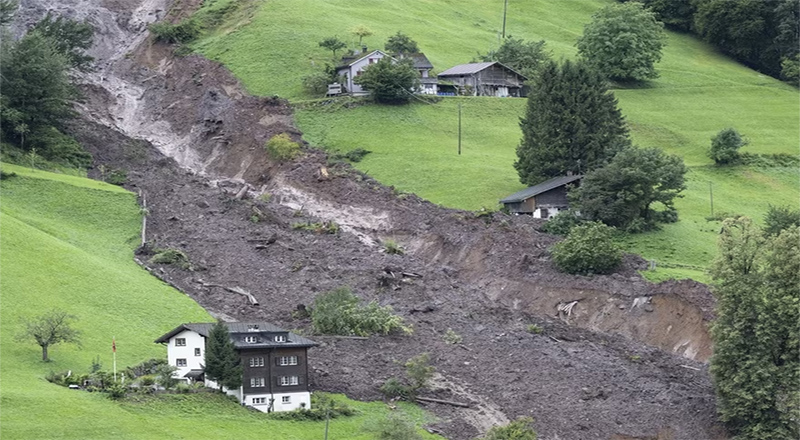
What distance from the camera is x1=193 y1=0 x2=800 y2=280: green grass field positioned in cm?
12094

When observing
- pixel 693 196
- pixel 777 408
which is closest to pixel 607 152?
pixel 693 196

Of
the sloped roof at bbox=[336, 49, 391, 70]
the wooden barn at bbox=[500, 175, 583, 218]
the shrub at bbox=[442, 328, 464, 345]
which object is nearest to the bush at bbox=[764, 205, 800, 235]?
the wooden barn at bbox=[500, 175, 583, 218]

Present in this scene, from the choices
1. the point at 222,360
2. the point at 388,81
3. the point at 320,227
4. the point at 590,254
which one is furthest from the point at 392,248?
the point at 222,360

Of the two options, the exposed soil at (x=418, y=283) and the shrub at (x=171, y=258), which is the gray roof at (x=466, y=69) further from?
A: the shrub at (x=171, y=258)

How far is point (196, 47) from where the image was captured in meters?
154

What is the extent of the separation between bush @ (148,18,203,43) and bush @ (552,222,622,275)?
2550 inches

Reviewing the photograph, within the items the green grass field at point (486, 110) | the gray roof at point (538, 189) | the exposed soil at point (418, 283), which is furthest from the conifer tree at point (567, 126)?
the exposed soil at point (418, 283)

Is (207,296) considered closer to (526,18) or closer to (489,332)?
(489,332)

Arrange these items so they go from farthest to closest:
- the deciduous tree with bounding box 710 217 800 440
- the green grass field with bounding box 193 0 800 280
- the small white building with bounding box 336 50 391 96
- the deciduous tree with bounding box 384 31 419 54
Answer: the deciduous tree with bounding box 384 31 419 54
the small white building with bounding box 336 50 391 96
the green grass field with bounding box 193 0 800 280
the deciduous tree with bounding box 710 217 800 440

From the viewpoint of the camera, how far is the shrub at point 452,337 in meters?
94.8

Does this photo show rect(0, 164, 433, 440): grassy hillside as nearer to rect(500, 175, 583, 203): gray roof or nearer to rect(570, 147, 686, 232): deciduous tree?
rect(500, 175, 583, 203): gray roof

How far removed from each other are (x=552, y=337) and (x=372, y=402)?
15.9m

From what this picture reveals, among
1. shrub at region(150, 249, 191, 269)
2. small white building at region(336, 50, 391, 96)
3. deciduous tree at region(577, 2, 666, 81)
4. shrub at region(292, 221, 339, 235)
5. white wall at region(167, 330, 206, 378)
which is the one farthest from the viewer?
deciduous tree at region(577, 2, 666, 81)

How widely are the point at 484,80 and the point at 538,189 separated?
34.5 m
